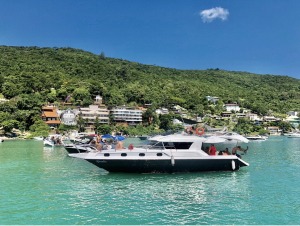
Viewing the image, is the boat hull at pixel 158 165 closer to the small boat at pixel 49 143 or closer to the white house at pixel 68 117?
the small boat at pixel 49 143

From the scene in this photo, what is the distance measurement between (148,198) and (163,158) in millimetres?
7025

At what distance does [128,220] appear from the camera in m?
15.0

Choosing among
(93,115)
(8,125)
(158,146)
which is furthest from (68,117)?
(158,146)

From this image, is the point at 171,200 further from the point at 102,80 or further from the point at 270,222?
the point at 102,80

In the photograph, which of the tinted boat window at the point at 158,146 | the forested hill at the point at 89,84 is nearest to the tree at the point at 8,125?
the forested hill at the point at 89,84

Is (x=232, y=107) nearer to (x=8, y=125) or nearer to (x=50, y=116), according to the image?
(x=50, y=116)

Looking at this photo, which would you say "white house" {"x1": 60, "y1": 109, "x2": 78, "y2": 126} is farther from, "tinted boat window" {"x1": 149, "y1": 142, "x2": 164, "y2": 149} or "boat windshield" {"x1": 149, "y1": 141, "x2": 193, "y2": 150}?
"boat windshield" {"x1": 149, "y1": 141, "x2": 193, "y2": 150}

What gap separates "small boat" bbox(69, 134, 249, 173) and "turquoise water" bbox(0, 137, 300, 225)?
2.05 ft

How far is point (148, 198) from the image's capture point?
18.8 m

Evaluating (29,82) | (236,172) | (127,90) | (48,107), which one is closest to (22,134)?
(48,107)

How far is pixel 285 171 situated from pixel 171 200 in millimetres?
15744

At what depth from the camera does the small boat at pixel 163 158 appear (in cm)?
2564

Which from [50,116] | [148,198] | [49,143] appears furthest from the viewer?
[50,116]

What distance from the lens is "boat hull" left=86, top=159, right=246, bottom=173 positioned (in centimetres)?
2564
